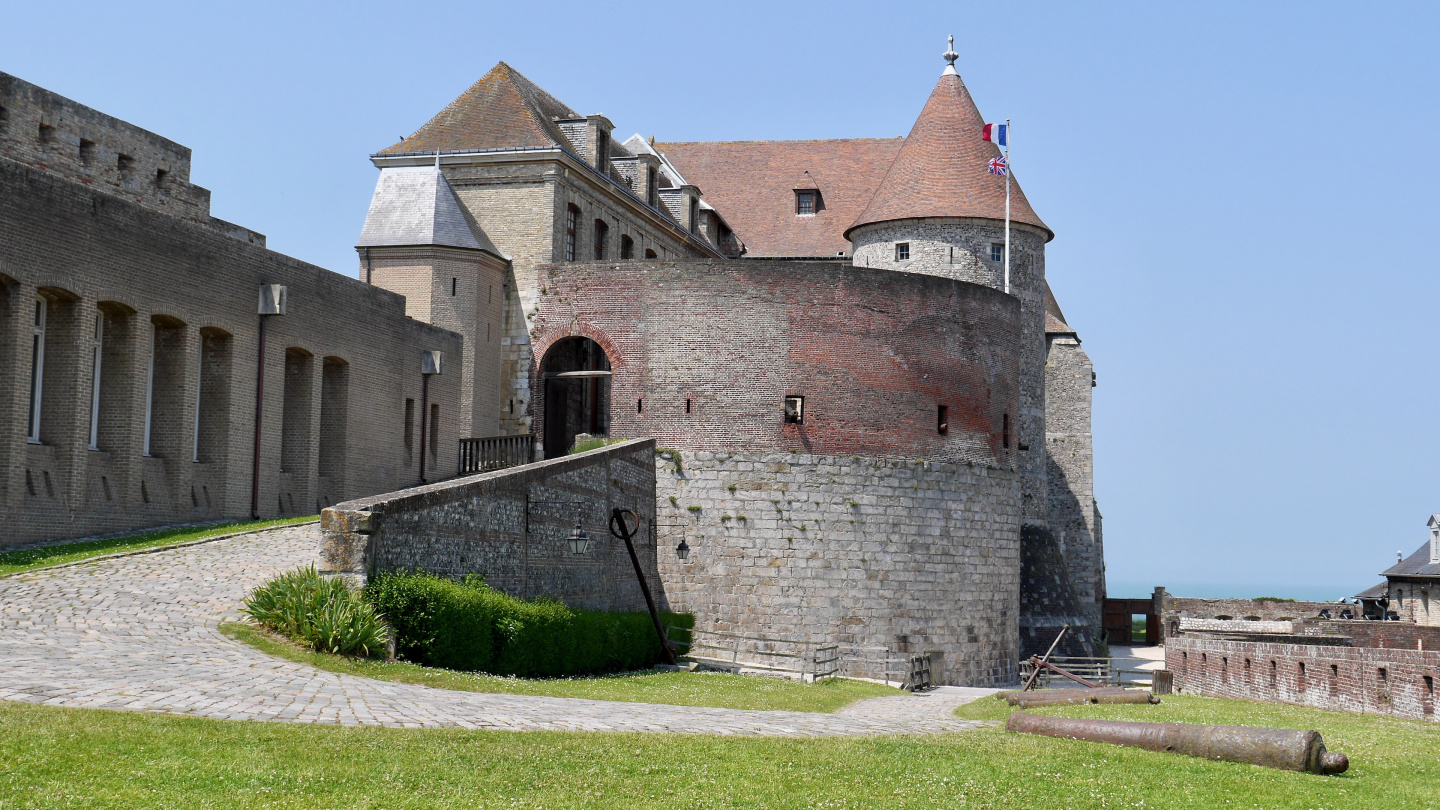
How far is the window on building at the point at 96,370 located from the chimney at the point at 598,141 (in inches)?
659

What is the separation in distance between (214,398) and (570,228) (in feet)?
42.0

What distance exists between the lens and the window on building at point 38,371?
22.6 meters

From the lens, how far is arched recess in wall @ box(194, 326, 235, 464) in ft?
87.9

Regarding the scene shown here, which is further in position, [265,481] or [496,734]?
[265,481]

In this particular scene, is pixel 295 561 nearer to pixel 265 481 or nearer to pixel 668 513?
pixel 265 481

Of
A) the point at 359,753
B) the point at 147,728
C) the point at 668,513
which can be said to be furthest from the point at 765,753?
the point at 668,513

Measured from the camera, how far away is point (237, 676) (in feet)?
46.8

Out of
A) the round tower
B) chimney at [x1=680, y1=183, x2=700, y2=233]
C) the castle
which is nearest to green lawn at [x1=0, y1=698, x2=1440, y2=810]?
the castle

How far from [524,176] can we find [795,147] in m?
19.6

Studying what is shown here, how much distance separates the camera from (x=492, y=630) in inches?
754

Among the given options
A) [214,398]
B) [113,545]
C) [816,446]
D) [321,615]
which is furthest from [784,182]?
[321,615]

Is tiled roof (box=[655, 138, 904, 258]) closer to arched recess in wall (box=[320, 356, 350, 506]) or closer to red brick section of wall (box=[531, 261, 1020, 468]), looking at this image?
red brick section of wall (box=[531, 261, 1020, 468])

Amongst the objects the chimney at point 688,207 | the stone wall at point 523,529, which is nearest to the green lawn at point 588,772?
the stone wall at point 523,529

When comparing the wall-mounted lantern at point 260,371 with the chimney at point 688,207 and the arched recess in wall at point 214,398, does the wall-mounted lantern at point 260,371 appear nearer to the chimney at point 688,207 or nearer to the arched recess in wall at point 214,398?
the arched recess in wall at point 214,398
